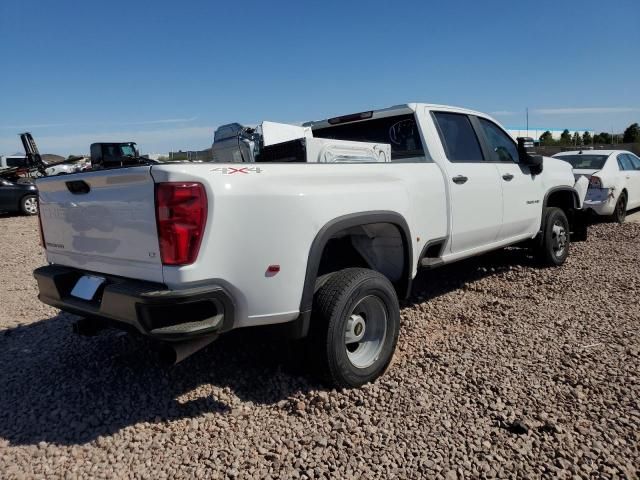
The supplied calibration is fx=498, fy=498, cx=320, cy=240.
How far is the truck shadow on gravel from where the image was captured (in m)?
3.04

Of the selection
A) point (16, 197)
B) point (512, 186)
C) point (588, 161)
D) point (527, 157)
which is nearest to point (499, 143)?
point (527, 157)

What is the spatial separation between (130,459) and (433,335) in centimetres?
249

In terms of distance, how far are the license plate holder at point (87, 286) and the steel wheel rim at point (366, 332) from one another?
5.15 feet

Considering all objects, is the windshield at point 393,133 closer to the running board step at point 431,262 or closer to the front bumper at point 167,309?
the running board step at point 431,262

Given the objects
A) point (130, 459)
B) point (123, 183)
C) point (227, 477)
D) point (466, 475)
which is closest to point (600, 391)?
point (466, 475)

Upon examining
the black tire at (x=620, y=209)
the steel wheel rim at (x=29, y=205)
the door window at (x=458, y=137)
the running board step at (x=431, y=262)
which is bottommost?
the black tire at (x=620, y=209)

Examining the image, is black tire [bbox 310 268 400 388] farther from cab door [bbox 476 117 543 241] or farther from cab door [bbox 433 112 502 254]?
cab door [bbox 476 117 543 241]

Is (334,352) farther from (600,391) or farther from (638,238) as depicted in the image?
(638,238)

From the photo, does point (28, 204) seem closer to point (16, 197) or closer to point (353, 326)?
point (16, 197)

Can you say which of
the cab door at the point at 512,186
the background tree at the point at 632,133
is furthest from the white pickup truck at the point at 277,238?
the background tree at the point at 632,133

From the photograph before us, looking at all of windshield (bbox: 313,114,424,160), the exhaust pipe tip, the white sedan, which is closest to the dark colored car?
windshield (bbox: 313,114,424,160)

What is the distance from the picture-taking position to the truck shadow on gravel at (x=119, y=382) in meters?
3.04

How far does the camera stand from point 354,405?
3090 mm

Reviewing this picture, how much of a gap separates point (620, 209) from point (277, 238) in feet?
31.3
